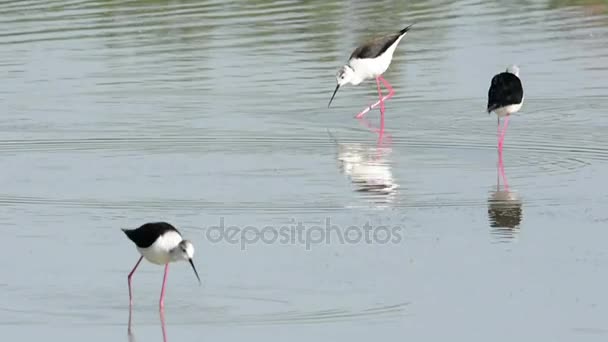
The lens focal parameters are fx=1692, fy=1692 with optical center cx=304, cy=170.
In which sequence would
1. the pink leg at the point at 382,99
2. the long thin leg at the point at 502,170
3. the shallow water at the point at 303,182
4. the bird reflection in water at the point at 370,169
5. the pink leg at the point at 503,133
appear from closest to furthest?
the shallow water at the point at 303,182 < the bird reflection in water at the point at 370,169 < the long thin leg at the point at 502,170 < the pink leg at the point at 503,133 < the pink leg at the point at 382,99

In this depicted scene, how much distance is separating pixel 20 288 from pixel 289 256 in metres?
1.73

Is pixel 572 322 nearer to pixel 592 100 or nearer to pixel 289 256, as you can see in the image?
pixel 289 256

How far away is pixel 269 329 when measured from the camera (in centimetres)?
880

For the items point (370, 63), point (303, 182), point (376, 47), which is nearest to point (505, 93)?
point (303, 182)

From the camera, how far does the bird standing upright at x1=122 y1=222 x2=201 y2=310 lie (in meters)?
9.39

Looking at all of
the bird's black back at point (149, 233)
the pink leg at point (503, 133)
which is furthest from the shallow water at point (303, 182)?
the bird's black back at point (149, 233)

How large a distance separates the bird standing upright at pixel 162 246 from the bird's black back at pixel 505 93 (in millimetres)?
5741

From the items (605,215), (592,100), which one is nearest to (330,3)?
(592,100)

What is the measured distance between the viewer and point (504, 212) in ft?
38.4

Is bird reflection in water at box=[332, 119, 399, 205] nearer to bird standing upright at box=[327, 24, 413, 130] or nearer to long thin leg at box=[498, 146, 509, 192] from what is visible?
long thin leg at box=[498, 146, 509, 192]

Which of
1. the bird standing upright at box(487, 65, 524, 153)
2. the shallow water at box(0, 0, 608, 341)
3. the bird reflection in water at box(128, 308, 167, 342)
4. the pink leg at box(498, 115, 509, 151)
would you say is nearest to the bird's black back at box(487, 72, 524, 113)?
the bird standing upright at box(487, 65, 524, 153)

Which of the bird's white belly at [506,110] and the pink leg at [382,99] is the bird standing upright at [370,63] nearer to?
the pink leg at [382,99]

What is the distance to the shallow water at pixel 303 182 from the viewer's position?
30.1ft

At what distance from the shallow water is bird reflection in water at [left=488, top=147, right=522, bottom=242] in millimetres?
27
